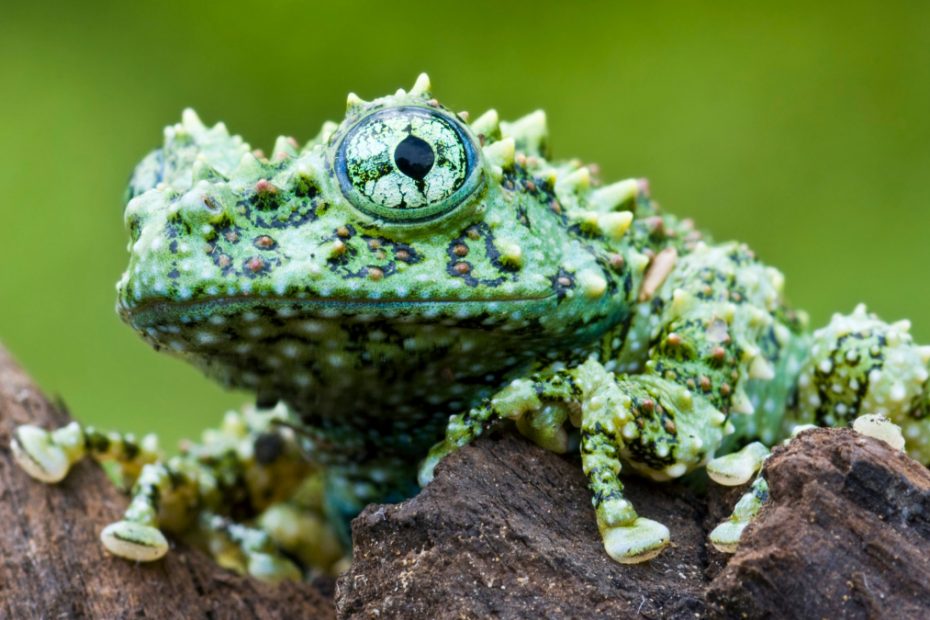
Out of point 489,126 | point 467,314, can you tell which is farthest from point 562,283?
point 489,126

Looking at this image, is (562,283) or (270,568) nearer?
(562,283)

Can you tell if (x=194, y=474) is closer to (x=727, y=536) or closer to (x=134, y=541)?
(x=134, y=541)

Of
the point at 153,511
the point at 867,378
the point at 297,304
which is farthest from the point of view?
the point at 153,511

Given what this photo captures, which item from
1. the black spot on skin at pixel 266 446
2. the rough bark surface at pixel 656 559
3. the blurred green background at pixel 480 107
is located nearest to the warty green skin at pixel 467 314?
the rough bark surface at pixel 656 559

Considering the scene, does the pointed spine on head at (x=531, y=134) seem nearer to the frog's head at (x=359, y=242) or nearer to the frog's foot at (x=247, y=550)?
the frog's head at (x=359, y=242)

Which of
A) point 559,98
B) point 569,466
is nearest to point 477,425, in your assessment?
point 569,466

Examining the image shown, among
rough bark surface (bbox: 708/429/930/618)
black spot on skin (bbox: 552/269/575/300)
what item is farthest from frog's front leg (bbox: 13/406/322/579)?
rough bark surface (bbox: 708/429/930/618)

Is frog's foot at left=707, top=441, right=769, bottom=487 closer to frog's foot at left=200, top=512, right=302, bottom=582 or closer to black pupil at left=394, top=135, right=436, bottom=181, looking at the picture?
black pupil at left=394, top=135, right=436, bottom=181
